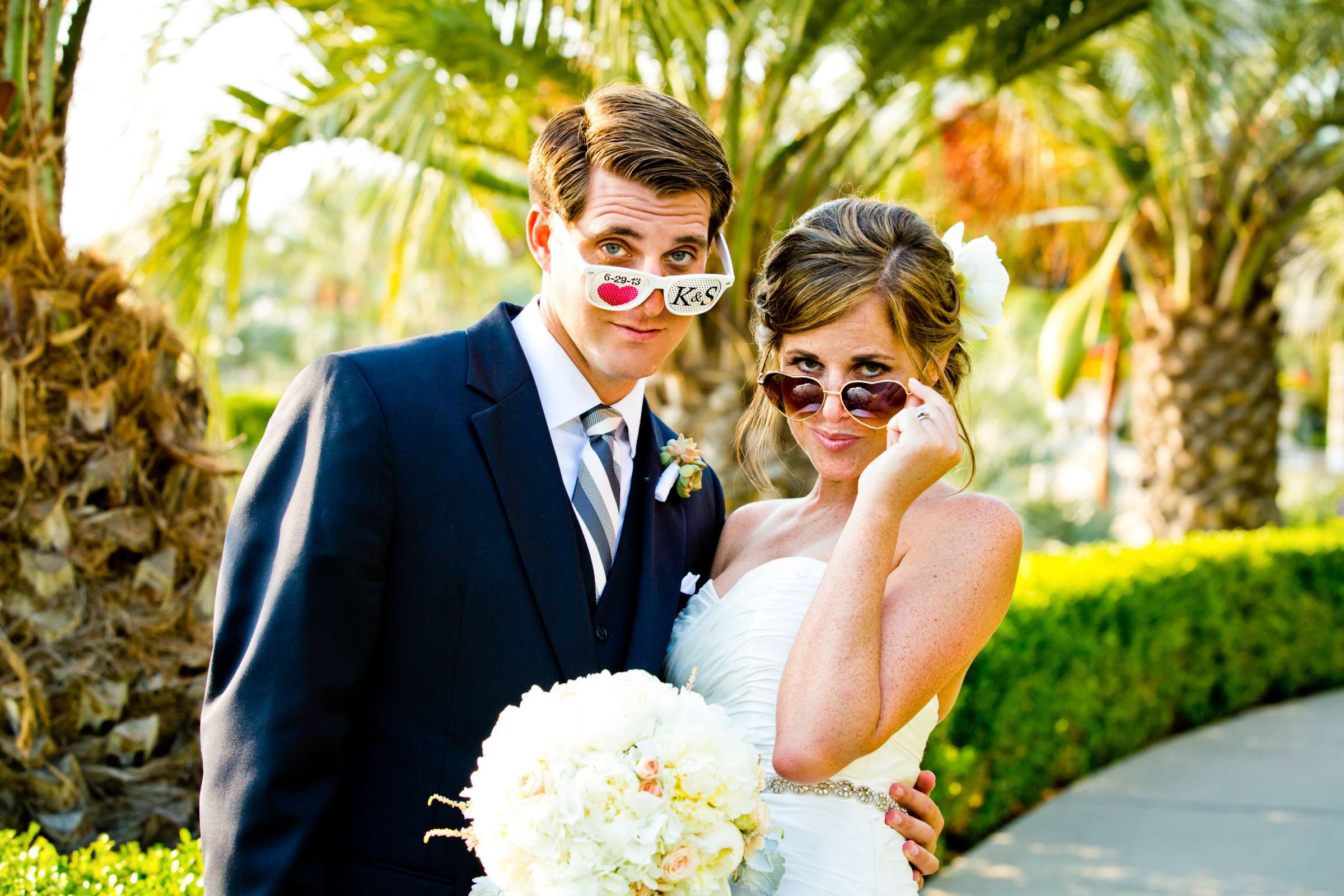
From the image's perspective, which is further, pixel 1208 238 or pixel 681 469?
pixel 1208 238

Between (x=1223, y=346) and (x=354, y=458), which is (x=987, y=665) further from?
(x=1223, y=346)

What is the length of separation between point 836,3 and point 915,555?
3.20 meters

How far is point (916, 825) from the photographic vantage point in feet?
7.16

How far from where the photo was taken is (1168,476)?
8.30 m

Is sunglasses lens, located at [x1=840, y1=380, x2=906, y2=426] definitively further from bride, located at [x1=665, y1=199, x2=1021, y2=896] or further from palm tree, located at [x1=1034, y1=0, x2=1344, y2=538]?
palm tree, located at [x1=1034, y1=0, x2=1344, y2=538]

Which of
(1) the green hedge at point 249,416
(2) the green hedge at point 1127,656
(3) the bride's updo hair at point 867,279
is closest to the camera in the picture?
(3) the bride's updo hair at point 867,279

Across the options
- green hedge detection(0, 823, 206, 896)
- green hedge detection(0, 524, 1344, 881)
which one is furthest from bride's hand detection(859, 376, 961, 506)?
green hedge detection(0, 524, 1344, 881)

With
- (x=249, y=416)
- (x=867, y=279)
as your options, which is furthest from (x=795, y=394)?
(x=249, y=416)

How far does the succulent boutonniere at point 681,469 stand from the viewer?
2.27m

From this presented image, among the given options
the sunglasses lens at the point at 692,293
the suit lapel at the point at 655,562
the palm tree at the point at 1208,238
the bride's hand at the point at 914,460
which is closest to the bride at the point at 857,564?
the bride's hand at the point at 914,460

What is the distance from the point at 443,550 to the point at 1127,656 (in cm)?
526

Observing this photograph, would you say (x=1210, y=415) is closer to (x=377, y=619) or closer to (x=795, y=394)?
(x=795, y=394)

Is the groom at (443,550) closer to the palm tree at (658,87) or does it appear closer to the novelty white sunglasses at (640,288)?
the novelty white sunglasses at (640,288)

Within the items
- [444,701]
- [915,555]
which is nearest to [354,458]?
[444,701]
